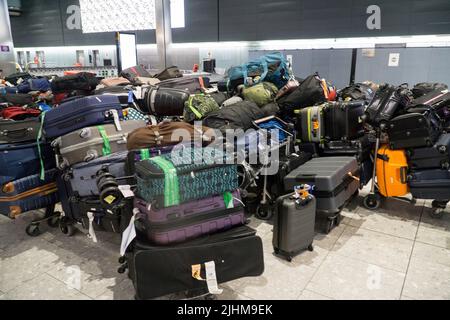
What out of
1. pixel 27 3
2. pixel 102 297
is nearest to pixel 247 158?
pixel 102 297

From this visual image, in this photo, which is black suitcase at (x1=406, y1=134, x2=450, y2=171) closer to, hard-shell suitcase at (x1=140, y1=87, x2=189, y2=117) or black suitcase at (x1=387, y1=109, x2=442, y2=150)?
black suitcase at (x1=387, y1=109, x2=442, y2=150)

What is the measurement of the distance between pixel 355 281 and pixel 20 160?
2.49m

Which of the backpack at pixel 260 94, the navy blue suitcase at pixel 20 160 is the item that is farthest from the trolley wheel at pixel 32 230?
the backpack at pixel 260 94

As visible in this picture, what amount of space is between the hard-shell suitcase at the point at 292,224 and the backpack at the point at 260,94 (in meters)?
1.18

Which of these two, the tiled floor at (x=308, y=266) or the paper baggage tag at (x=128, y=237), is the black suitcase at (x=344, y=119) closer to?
the tiled floor at (x=308, y=266)

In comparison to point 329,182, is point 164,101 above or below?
above

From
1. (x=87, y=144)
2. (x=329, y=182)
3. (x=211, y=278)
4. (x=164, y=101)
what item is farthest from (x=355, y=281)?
(x=164, y=101)

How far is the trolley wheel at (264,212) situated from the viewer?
2937 mm

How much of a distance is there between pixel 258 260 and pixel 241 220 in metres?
0.23

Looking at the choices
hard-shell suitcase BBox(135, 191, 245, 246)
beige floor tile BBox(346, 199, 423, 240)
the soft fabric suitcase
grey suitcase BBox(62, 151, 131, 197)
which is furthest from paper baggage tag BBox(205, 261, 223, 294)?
beige floor tile BBox(346, 199, 423, 240)

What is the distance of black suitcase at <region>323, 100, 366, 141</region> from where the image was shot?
3002 millimetres

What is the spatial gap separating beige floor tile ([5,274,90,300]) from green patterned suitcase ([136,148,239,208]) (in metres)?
0.80

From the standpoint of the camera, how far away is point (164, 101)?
3.05 m

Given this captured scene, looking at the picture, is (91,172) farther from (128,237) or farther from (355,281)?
(355,281)
